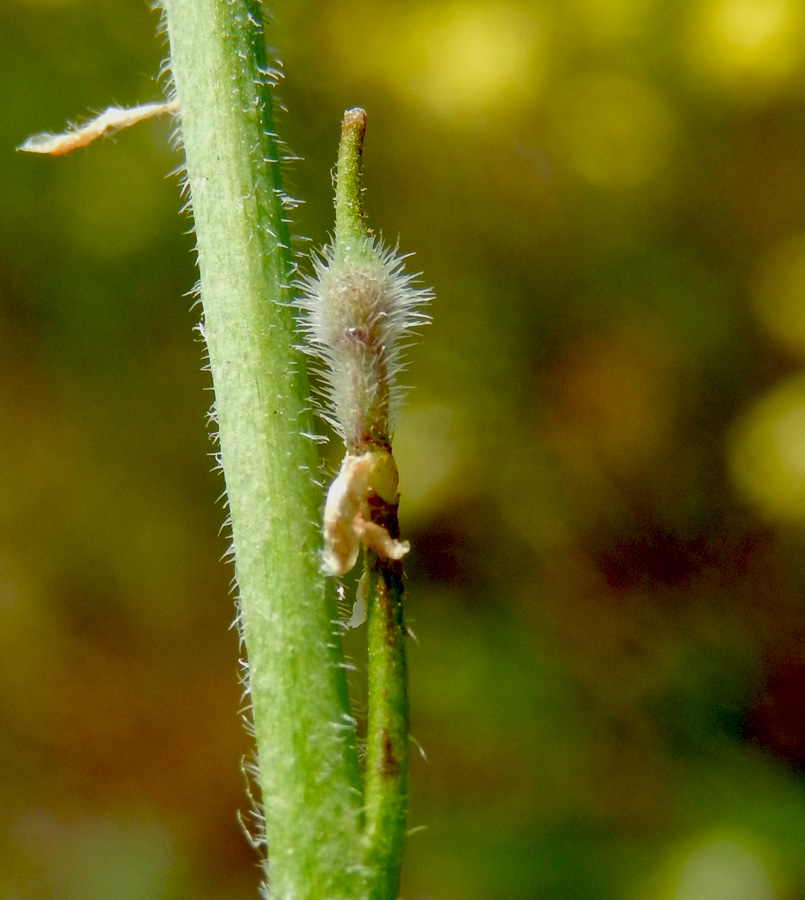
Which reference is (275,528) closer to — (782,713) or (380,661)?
(380,661)

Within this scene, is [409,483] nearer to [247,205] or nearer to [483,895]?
[483,895]

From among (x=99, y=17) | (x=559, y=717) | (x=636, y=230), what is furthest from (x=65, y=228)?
(x=559, y=717)

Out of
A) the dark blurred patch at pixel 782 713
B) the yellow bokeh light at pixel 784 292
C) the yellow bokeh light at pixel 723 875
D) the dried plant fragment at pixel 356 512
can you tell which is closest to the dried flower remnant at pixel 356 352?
the dried plant fragment at pixel 356 512

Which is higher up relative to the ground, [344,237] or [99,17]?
[99,17]

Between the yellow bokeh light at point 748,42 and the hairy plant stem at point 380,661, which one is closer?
the hairy plant stem at point 380,661

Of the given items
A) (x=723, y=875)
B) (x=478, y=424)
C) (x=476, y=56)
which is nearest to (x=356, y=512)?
(x=723, y=875)

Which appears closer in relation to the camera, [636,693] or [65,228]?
[636,693]

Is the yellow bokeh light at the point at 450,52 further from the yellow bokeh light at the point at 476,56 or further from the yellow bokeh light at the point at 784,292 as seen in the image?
the yellow bokeh light at the point at 784,292
